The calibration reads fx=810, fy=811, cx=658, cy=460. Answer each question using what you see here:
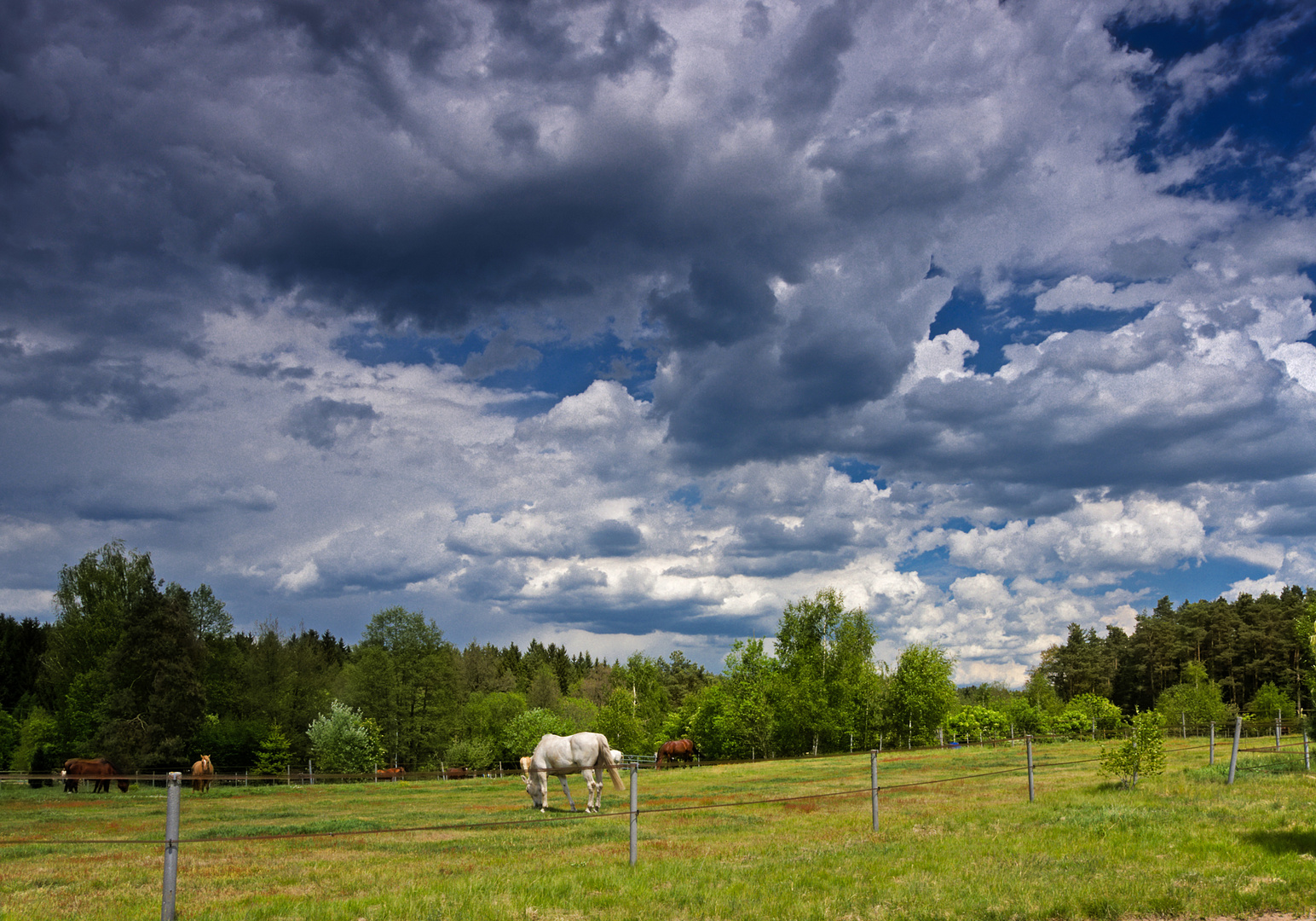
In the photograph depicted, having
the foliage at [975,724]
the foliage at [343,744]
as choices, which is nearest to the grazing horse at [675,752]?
the foliage at [343,744]

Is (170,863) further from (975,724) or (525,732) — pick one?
(975,724)

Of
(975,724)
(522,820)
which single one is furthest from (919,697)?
(522,820)

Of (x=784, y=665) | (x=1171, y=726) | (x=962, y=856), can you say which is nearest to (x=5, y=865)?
(x=962, y=856)

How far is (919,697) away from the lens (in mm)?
83875

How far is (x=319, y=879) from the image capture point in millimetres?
13492

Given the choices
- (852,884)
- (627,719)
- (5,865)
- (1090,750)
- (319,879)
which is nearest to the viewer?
(852,884)

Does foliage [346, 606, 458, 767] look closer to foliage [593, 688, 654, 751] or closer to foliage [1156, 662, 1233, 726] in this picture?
foliage [593, 688, 654, 751]

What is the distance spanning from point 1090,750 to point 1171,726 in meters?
42.7

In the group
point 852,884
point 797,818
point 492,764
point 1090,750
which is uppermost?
point 852,884

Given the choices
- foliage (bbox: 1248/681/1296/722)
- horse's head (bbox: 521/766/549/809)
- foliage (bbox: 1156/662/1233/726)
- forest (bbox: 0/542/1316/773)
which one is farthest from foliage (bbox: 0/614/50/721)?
foliage (bbox: 1248/681/1296/722)

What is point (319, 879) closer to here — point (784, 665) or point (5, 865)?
point (5, 865)

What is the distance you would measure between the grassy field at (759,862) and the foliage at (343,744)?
133ft

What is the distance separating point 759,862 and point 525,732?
79912 millimetres

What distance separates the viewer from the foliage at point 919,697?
83562 millimetres
